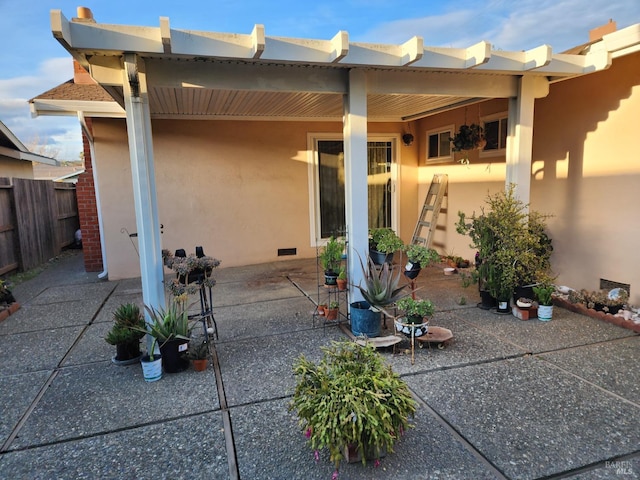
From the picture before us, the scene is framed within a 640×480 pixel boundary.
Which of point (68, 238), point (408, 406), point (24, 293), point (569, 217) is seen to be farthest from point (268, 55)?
point (68, 238)

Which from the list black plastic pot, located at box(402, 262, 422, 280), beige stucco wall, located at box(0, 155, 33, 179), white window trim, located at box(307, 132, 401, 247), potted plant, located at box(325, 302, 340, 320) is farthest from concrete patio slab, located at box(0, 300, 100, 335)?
beige stucco wall, located at box(0, 155, 33, 179)

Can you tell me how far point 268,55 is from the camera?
336 centimetres

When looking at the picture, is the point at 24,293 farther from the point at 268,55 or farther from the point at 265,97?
the point at 268,55

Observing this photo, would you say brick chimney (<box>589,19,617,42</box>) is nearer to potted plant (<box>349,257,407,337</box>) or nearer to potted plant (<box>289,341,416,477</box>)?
potted plant (<box>349,257,407,337</box>)

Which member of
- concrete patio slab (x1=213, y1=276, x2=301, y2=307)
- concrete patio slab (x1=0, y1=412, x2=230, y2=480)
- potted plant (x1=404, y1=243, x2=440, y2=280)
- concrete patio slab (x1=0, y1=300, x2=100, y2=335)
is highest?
potted plant (x1=404, y1=243, x2=440, y2=280)

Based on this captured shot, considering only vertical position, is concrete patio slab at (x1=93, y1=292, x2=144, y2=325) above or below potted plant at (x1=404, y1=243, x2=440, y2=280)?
below

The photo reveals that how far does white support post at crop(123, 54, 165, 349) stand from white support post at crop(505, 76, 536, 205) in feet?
12.7

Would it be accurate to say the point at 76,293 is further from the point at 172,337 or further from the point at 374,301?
the point at 374,301

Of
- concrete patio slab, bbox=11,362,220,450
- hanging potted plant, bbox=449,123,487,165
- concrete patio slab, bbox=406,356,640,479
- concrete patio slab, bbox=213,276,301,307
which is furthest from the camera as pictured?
hanging potted plant, bbox=449,123,487,165

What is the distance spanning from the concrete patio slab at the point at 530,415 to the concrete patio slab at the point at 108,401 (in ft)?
5.29

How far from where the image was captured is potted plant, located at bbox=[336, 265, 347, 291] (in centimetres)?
442

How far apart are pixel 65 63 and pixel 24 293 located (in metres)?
4.77

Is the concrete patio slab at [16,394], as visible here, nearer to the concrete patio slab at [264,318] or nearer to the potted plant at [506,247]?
the concrete patio slab at [264,318]

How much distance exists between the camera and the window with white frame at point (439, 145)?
6930 millimetres
